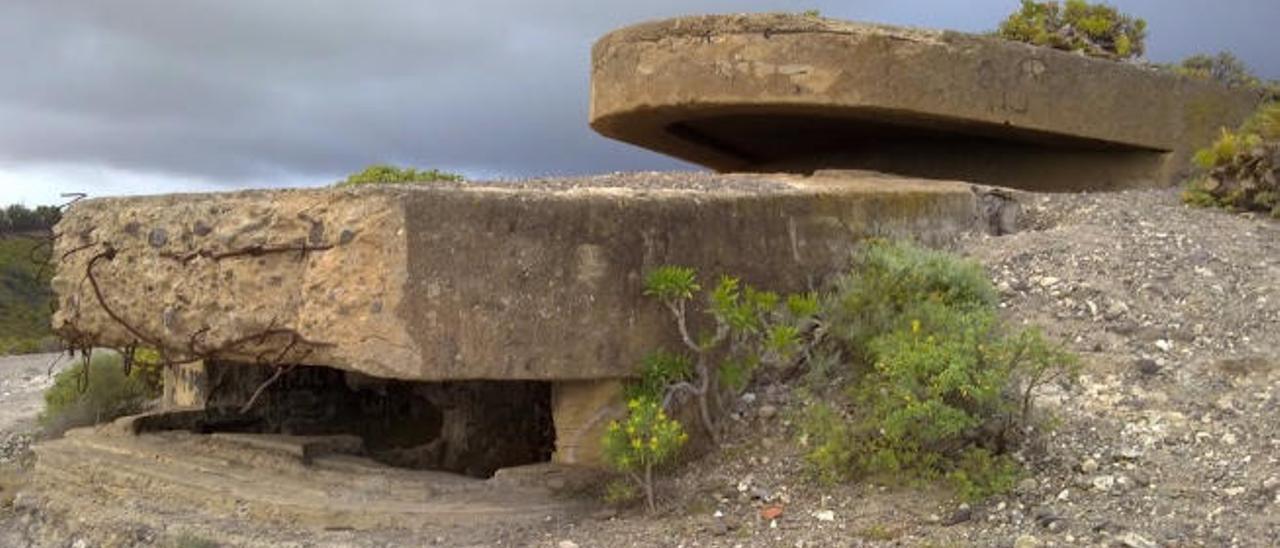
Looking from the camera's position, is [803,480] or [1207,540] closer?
[1207,540]

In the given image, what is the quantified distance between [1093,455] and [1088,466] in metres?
0.10

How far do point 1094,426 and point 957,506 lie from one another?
811 mm

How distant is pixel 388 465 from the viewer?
6602 millimetres

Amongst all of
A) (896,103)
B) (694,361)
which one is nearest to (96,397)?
(694,361)

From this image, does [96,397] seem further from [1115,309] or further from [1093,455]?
[1093,455]

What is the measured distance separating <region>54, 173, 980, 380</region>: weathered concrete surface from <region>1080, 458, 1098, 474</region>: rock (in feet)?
5.35

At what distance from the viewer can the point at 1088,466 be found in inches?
211

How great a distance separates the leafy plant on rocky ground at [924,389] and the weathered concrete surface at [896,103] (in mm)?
1961

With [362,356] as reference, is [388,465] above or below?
below

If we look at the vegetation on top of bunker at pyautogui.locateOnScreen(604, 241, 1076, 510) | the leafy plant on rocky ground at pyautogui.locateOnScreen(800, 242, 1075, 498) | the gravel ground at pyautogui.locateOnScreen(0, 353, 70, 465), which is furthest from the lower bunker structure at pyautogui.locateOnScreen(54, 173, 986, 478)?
the gravel ground at pyautogui.locateOnScreen(0, 353, 70, 465)

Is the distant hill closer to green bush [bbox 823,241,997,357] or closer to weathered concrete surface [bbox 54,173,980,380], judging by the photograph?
weathered concrete surface [bbox 54,173,980,380]

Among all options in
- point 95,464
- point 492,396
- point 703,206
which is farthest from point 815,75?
point 95,464

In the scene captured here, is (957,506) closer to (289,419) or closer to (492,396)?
(492,396)

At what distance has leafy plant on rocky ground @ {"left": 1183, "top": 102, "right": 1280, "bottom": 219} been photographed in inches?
324
